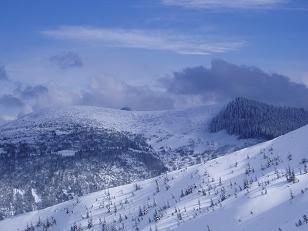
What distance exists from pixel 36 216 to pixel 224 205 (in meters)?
33.4

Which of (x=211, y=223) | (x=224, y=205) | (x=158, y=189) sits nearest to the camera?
(x=211, y=223)

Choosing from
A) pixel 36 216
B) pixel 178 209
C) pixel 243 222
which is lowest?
pixel 36 216

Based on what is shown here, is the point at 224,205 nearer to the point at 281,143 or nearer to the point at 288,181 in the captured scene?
the point at 288,181

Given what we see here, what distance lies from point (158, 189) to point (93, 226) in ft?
34.1

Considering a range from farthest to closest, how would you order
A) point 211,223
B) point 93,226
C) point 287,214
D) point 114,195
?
point 114,195
point 93,226
point 211,223
point 287,214

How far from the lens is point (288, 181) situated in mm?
49938

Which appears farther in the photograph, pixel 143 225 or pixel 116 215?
pixel 116 215

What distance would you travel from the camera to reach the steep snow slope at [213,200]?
1721 inches

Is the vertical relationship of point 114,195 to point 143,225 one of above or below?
below

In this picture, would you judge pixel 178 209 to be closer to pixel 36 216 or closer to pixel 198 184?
pixel 198 184

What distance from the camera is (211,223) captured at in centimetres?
4581

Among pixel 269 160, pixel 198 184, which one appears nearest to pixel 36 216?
pixel 198 184

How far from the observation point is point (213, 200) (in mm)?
54875

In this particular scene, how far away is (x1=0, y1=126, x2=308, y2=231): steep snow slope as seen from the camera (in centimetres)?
4372
